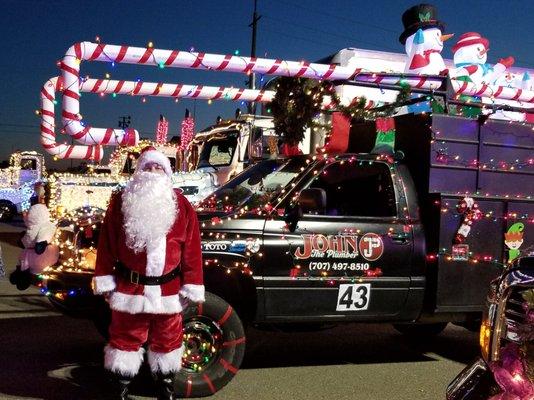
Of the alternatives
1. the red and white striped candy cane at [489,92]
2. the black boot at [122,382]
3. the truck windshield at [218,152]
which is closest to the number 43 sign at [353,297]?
the black boot at [122,382]

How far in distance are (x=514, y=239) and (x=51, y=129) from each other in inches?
215

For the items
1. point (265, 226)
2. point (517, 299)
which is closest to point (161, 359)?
point (265, 226)

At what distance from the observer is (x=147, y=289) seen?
13.7 feet

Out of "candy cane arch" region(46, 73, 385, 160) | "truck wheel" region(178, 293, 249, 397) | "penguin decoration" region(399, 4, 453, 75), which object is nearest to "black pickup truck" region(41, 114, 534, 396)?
"truck wheel" region(178, 293, 249, 397)

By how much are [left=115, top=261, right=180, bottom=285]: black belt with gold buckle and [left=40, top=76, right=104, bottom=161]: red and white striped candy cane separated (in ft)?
12.8

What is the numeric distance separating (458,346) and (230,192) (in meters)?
3.19

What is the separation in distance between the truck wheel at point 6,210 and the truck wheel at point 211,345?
2255 cm

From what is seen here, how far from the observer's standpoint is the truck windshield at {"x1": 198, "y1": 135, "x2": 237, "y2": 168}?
1171cm

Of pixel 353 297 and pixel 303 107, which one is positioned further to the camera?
pixel 303 107

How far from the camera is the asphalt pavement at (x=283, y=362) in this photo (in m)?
5.07

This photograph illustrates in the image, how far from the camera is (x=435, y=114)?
5.69m

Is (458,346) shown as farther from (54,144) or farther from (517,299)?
(54,144)

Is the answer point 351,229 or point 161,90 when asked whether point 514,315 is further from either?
point 161,90

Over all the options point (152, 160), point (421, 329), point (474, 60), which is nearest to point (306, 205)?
point (152, 160)
